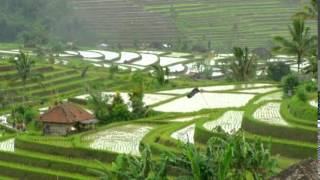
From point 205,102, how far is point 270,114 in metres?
8.83

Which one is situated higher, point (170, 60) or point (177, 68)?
point (170, 60)

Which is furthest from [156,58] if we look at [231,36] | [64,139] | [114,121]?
[64,139]

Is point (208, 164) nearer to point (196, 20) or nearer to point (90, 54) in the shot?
point (90, 54)

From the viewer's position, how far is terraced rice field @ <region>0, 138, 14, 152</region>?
21.0 m

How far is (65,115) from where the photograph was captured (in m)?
23.0

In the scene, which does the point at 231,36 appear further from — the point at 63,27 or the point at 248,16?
the point at 63,27

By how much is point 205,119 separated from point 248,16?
183 feet

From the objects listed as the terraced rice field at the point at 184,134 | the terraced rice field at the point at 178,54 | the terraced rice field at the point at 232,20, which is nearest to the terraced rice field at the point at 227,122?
the terraced rice field at the point at 184,134

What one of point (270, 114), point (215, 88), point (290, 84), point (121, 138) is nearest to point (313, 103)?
point (270, 114)

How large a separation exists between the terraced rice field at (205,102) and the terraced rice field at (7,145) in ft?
21.1

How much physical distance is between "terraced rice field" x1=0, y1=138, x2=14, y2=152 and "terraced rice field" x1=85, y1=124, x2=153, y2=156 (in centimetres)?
250

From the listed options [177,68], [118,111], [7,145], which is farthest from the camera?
[177,68]

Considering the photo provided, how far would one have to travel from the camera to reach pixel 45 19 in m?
81.2

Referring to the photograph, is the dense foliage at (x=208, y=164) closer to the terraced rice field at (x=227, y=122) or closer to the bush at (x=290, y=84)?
the terraced rice field at (x=227, y=122)
